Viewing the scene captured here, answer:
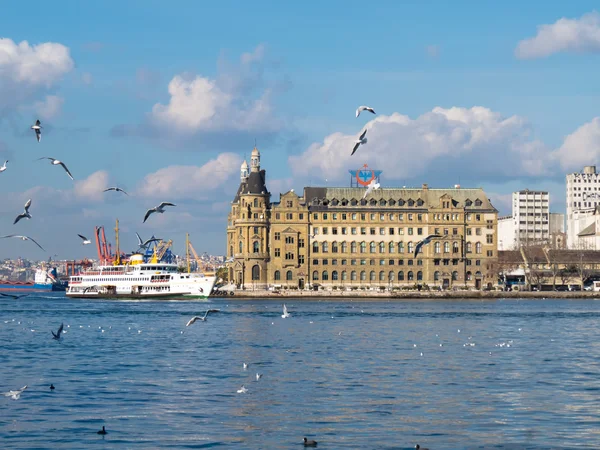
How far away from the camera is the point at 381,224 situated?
188000mm

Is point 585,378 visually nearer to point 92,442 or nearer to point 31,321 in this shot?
point 92,442

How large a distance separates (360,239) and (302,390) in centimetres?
14689

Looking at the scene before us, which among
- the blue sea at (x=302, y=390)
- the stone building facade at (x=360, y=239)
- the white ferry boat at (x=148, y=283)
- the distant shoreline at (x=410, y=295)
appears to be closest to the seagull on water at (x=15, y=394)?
the blue sea at (x=302, y=390)

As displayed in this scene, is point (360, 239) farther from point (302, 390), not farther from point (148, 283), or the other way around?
point (302, 390)

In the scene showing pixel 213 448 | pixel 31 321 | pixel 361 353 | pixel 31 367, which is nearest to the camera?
pixel 213 448

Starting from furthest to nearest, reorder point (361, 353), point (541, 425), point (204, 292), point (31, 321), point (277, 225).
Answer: point (277, 225)
point (204, 292)
point (31, 321)
point (361, 353)
point (541, 425)

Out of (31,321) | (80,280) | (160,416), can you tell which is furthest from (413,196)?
(160,416)

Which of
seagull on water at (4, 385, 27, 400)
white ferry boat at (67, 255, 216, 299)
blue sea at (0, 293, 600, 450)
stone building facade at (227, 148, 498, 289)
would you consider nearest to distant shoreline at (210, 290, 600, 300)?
white ferry boat at (67, 255, 216, 299)

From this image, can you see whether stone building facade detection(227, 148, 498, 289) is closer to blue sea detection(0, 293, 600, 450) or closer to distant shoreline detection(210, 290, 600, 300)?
distant shoreline detection(210, 290, 600, 300)

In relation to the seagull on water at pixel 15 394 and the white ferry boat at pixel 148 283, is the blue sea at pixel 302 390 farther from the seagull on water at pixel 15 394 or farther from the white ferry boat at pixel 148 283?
the white ferry boat at pixel 148 283

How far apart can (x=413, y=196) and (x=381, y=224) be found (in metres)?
7.78

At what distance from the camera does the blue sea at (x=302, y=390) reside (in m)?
31.8

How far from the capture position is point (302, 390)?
41406 mm

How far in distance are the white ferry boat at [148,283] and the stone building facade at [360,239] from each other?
18.0 m
